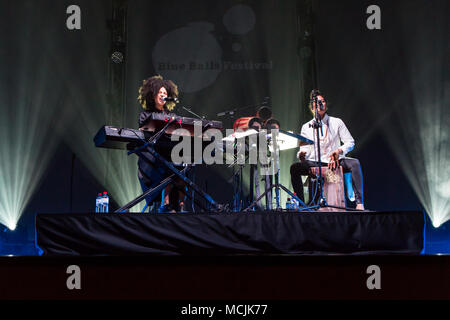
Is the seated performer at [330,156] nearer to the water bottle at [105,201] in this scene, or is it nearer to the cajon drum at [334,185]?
the cajon drum at [334,185]

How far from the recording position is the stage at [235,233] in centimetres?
216

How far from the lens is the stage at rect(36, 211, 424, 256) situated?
7.09ft

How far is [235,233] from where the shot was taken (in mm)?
2217

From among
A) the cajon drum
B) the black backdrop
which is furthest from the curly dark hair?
the black backdrop

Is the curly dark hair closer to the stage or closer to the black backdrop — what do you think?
the stage

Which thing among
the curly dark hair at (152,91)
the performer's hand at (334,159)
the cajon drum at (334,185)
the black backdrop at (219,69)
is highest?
the black backdrop at (219,69)

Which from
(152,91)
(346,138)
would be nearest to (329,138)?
(346,138)

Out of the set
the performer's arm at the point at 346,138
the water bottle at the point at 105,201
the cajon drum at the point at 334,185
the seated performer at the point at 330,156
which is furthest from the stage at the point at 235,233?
the water bottle at the point at 105,201

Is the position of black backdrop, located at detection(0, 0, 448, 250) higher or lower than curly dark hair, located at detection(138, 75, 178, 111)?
higher

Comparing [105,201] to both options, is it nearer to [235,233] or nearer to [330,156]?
[330,156]
